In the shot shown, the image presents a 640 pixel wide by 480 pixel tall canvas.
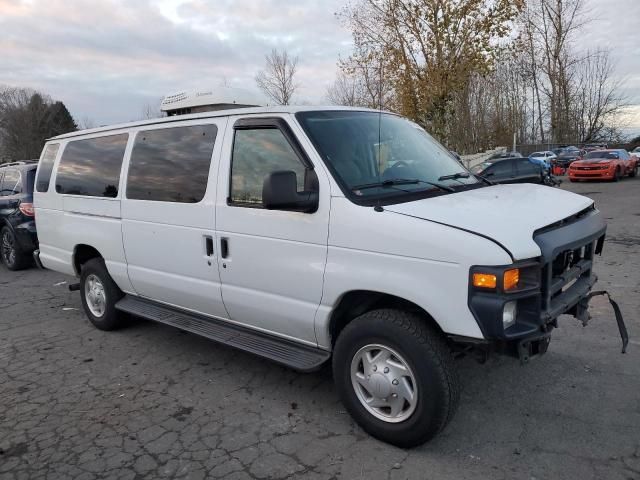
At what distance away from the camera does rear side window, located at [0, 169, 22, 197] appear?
9078 mm

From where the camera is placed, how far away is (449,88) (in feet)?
68.2

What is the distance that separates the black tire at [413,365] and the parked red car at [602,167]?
2483 centimetres

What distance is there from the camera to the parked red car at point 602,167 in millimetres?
24266

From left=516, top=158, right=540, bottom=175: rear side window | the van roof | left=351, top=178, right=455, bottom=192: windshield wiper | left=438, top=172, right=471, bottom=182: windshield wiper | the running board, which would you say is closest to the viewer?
left=351, top=178, right=455, bottom=192: windshield wiper

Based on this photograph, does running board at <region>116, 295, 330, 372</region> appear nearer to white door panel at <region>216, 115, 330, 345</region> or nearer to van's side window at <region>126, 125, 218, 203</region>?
white door panel at <region>216, 115, 330, 345</region>

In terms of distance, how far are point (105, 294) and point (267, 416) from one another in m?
2.66

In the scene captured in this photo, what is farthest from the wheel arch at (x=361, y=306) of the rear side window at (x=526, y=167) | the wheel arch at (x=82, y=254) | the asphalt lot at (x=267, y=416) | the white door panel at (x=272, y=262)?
the rear side window at (x=526, y=167)

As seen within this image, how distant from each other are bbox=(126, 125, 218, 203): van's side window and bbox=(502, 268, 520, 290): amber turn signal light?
240cm

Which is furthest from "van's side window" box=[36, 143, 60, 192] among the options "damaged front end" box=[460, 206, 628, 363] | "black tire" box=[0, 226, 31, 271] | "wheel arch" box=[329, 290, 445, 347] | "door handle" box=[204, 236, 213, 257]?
"damaged front end" box=[460, 206, 628, 363]

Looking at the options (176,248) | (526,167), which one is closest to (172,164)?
(176,248)

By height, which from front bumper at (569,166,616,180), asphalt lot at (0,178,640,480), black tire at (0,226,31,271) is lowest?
asphalt lot at (0,178,640,480)

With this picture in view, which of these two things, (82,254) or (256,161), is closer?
(256,161)

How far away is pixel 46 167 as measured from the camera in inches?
241

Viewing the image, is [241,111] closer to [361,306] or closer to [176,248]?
[176,248]
